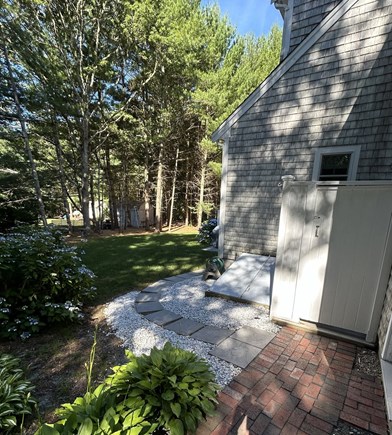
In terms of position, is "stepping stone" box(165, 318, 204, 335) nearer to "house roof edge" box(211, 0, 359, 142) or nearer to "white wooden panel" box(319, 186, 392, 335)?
"white wooden panel" box(319, 186, 392, 335)

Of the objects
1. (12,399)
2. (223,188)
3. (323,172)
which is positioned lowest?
(12,399)

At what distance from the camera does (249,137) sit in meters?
5.30

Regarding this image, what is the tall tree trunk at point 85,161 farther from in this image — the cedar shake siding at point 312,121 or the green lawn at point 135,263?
the cedar shake siding at point 312,121

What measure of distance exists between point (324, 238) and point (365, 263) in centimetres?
50

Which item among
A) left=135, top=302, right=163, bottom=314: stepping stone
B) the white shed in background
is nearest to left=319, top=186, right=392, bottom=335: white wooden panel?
the white shed in background

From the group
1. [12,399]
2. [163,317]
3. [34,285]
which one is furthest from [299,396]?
[34,285]

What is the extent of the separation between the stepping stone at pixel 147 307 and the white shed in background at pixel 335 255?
1947 mm

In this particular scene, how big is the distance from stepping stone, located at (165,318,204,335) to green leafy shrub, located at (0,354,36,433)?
163 centimetres

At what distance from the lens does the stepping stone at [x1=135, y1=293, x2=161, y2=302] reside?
13.3ft

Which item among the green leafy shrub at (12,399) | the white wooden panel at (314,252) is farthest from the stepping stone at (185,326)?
the green leafy shrub at (12,399)

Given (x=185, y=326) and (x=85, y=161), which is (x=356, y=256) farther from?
(x=85, y=161)

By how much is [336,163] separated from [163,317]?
4.37 metres

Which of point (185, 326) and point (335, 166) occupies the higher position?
point (335, 166)

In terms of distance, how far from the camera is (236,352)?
100 inches
